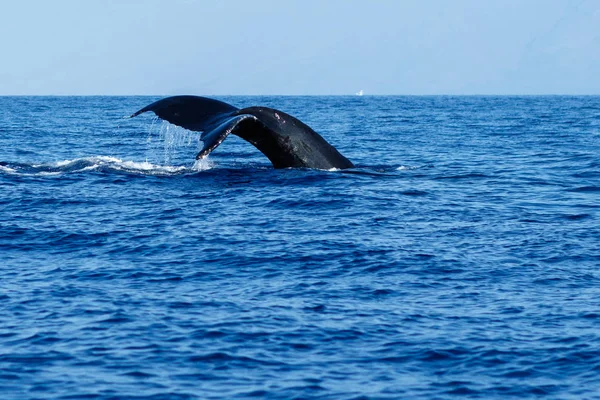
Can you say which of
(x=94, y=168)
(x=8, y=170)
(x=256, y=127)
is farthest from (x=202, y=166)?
(x=8, y=170)

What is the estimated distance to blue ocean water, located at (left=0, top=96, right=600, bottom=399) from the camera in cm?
751

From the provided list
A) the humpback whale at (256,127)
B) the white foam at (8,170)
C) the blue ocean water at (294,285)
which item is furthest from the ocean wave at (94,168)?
the humpback whale at (256,127)

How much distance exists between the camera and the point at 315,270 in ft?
35.1

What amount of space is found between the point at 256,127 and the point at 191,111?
1.10 meters

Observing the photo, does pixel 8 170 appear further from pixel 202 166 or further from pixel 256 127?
pixel 256 127

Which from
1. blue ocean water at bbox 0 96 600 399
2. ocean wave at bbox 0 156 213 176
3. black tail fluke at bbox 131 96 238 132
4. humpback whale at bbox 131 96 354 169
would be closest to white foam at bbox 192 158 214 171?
ocean wave at bbox 0 156 213 176

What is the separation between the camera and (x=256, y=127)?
16000 mm

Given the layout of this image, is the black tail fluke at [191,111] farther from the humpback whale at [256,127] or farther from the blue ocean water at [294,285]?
the blue ocean water at [294,285]

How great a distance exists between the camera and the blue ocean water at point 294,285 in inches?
296

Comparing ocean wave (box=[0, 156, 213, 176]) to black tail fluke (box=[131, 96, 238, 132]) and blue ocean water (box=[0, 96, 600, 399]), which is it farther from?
black tail fluke (box=[131, 96, 238, 132])

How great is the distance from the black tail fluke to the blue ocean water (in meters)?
1.16

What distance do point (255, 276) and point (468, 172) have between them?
10396mm

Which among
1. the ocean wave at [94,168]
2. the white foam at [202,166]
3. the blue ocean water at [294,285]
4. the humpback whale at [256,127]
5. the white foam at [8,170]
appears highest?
the humpback whale at [256,127]

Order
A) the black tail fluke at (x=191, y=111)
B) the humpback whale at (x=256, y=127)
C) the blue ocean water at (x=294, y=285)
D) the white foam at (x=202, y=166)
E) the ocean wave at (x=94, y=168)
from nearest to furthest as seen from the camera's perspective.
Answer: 1. the blue ocean water at (x=294, y=285)
2. the humpback whale at (x=256, y=127)
3. the black tail fluke at (x=191, y=111)
4. the ocean wave at (x=94, y=168)
5. the white foam at (x=202, y=166)
